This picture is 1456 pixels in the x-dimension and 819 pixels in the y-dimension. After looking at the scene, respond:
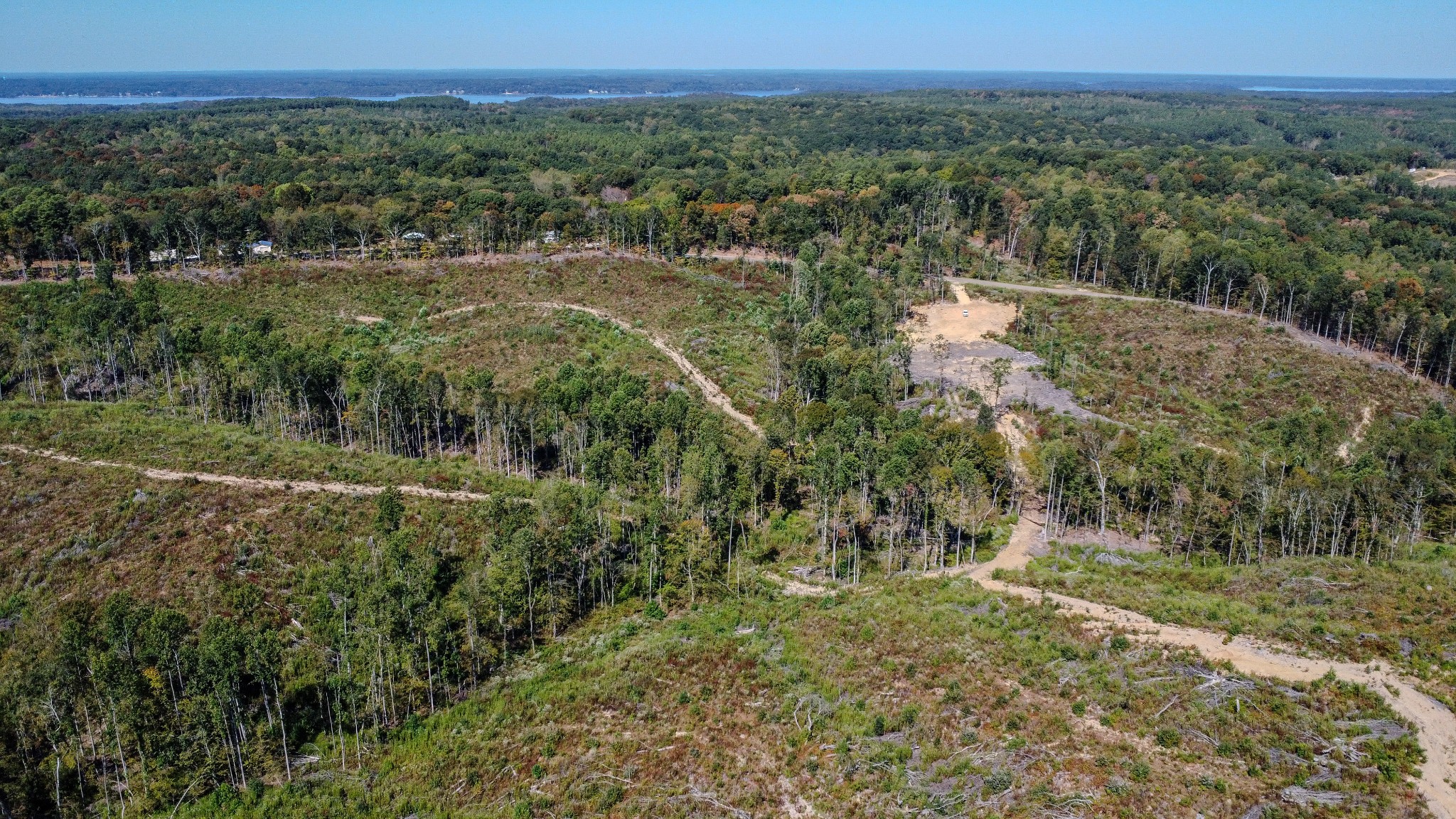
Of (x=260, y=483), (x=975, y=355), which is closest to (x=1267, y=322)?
(x=975, y=355)

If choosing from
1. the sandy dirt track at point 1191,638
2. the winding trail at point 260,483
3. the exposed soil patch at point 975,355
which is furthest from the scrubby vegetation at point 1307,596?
the winding trail at point 260,483

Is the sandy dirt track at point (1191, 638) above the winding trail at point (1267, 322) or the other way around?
the other way around

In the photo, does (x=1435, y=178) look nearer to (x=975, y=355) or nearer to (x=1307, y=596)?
(x=975, y=355)

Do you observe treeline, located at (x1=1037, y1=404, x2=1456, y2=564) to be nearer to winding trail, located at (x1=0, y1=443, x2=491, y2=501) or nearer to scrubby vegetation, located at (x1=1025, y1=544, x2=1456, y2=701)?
scrubby vegetation, located at (x1=1025, y1=544, x2=1456, y2=701)

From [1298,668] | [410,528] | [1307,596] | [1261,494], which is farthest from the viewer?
[1261,494]

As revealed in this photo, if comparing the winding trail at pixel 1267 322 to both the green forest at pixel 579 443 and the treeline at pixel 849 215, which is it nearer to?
the green forest at pixel 579 443

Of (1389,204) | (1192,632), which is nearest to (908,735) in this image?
(1192,632)
